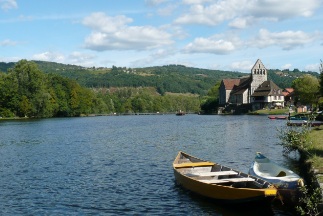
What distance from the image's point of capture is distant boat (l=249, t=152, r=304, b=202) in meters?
19.8

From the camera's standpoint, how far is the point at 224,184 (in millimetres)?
22953

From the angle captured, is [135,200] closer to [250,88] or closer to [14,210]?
[14,210]

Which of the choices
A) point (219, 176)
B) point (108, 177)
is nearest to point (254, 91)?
point (108, 177)

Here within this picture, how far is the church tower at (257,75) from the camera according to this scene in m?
169

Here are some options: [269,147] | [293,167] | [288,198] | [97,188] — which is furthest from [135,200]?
[269,147]

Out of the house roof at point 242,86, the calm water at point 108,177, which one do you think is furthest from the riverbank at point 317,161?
the house roof at point 242,86

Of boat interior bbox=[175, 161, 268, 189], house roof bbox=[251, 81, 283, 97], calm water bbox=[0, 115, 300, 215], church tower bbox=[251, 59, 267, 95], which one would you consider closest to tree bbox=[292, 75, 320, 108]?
house roof bbox=[251, 81, 283, 97]

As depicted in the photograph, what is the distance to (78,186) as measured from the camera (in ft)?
90.1

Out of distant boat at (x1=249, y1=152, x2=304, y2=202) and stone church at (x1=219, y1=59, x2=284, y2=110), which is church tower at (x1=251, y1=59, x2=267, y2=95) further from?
distant boat at (x1=249, y1=152, x2=304, y2=202)

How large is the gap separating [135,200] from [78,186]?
19.0 feet

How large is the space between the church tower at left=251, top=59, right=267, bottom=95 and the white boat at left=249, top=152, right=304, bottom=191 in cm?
14639

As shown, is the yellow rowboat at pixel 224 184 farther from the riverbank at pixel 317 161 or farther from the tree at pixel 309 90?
the tree at pixel 309 90

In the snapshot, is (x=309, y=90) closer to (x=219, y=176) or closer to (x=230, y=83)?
(x=230, y=83)

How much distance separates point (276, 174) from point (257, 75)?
15008 centimetres
